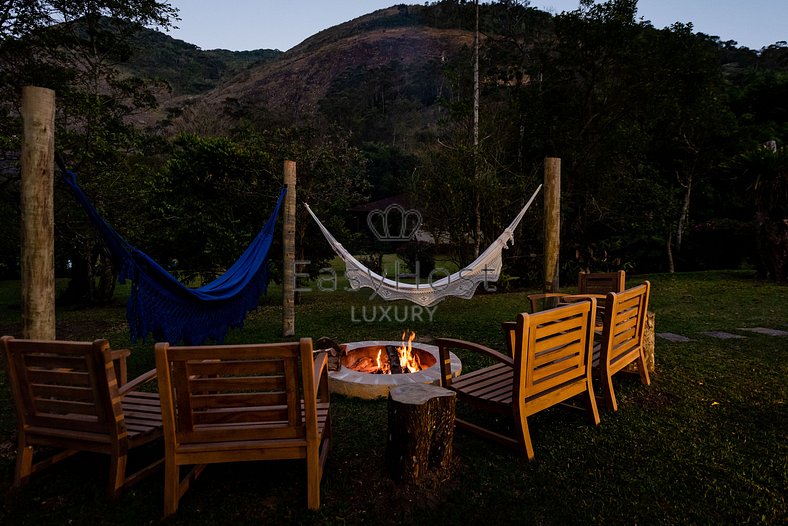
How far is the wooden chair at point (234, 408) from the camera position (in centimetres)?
143

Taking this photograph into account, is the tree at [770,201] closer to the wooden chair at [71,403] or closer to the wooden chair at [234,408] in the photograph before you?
the wooden chair at [234,408]

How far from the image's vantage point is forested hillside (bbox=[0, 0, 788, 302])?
19.4 ft

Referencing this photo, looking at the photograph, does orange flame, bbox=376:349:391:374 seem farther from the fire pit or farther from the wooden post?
the wooden post

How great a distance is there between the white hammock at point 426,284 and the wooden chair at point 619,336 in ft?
5.75

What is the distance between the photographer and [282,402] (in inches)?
59.9

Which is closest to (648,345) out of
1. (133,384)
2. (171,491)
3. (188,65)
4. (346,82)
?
(171,491)

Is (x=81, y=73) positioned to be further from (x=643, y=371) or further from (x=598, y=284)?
(x=643, y=371)

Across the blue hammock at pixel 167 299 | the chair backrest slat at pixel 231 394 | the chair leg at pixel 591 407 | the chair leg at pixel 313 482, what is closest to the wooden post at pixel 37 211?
the blue hammock at pixel 167 299

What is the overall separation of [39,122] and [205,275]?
5193mm

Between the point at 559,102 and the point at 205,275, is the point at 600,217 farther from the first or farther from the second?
the point at 205,275

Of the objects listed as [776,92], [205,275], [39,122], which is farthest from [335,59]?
[39,122]

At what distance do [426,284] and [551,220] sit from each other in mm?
1297

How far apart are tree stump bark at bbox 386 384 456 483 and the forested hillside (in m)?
4.89

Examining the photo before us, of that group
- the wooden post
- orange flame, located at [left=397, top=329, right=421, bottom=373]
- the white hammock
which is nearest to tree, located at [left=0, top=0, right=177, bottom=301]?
the white hammock
